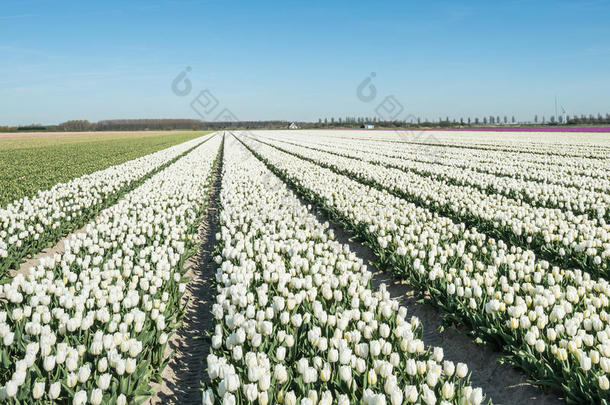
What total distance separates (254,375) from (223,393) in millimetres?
246

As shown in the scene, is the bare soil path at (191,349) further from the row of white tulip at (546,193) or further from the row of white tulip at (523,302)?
the row of white tulip at (546,193)

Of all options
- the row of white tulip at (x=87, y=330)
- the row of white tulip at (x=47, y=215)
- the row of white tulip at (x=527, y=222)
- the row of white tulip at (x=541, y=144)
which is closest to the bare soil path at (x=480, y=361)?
the row of white tulip at (x=527, y=222)

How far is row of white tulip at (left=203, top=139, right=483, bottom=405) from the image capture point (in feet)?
10.0

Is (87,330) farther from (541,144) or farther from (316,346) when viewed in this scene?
(541,144)

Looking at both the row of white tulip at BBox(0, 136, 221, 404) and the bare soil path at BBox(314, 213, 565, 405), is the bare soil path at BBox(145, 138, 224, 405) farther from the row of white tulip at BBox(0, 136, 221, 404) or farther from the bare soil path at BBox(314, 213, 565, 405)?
the bare soil path at BBox(314, 213, 565, 405)

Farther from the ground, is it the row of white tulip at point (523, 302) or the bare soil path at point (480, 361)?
the row of white tulip at point (523, 302)

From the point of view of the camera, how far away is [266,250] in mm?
7207

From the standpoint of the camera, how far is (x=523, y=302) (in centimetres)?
439

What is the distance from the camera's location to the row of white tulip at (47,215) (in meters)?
7.73

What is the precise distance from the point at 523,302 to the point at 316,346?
2.22 meters

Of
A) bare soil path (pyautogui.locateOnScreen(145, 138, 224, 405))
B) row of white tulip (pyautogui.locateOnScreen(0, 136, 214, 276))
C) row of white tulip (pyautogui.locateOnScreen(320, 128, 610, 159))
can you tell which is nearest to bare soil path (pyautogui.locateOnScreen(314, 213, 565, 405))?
bare soil path (pyautogui.locateOnScreen(145, 138, 224, 405))

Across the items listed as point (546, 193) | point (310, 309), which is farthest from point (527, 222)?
point (310, 309)

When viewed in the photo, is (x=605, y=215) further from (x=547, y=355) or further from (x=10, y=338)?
(x=10, y=338)

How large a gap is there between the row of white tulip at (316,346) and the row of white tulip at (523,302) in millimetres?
744
